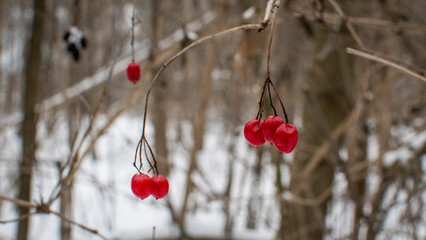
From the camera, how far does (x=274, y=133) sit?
2.29ft

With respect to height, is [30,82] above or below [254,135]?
above

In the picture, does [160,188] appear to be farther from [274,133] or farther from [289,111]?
[289,111]

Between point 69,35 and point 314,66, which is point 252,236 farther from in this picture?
point 69,35

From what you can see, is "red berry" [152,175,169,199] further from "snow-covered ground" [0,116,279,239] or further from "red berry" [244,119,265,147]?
"snow-covered ground" [0,116,279,239]

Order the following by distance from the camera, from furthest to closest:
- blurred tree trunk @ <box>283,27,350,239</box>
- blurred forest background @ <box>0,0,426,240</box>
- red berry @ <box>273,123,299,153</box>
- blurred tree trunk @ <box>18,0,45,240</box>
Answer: blurred tree trunk @ <box>283,27,350,239</box>, blurred tree trunk @ <box>18,0,45,240</box>, blurred forest background @ <box>0,0,426,240</box>, red berry @ <box>273,123,299,153</box>

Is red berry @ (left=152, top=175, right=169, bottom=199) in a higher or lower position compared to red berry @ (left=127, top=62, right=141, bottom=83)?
lower

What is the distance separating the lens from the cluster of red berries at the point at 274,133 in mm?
670

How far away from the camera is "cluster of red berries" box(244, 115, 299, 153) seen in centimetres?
67

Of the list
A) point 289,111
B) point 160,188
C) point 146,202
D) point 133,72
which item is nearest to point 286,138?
point 160,188

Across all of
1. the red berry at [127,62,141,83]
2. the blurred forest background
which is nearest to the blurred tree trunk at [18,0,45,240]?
the blurred forest background

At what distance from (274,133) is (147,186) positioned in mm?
276

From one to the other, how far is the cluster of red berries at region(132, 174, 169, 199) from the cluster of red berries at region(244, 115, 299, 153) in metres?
0.20

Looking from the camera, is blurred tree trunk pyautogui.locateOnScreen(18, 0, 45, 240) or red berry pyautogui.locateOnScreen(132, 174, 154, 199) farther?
blurred tree trunk pyautogui.locateOnScreen(18, 0, 45, 240)

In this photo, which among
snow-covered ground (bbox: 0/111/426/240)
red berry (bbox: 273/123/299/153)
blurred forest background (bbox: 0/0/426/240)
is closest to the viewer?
red berry (bbox: 273/123/299/153)
